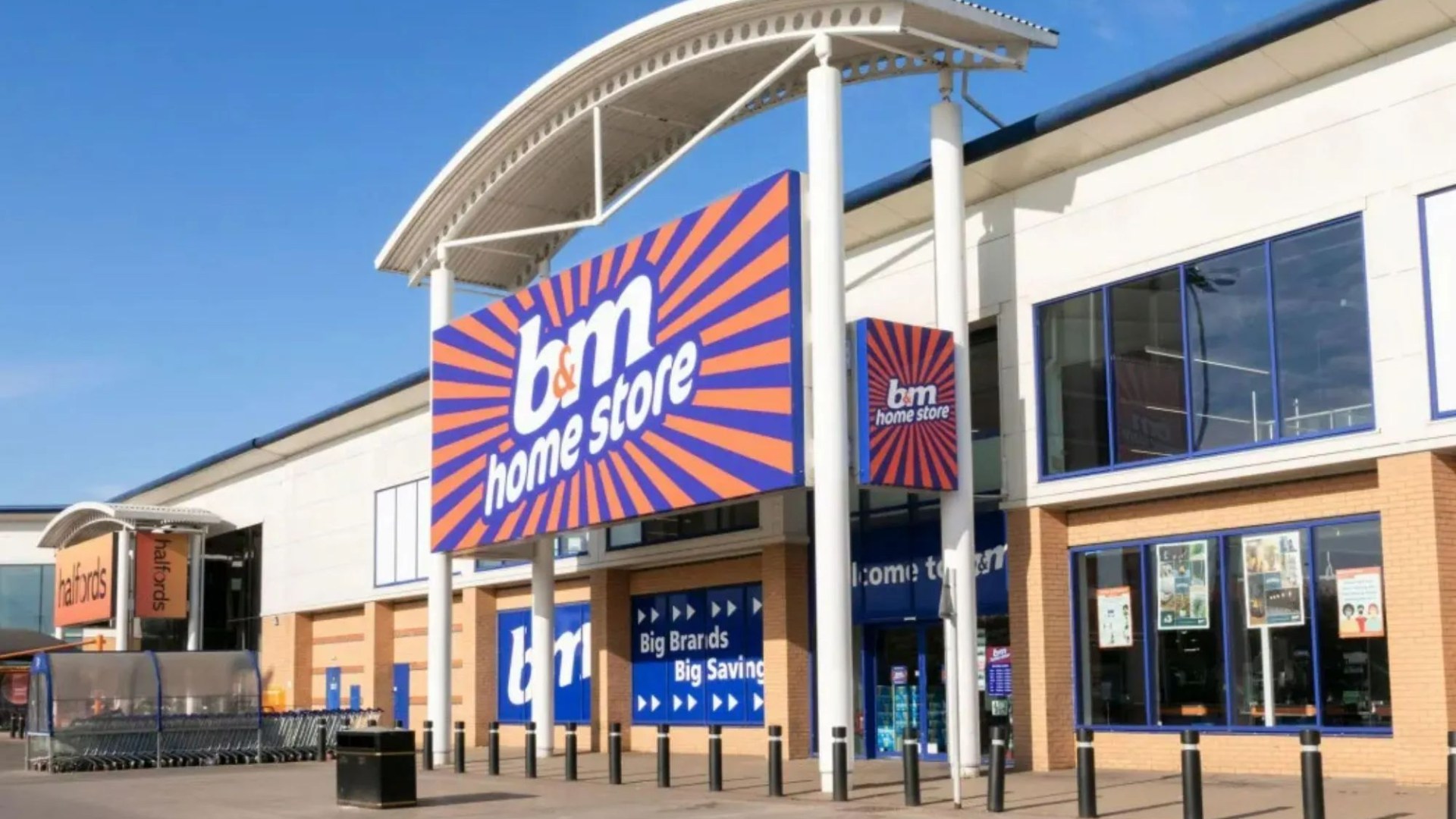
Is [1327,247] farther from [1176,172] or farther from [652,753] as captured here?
[652,753]

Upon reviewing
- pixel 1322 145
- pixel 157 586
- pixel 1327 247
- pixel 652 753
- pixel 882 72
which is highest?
pixel 882 72

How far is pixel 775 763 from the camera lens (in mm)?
20328

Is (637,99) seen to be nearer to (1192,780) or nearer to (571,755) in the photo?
(571,755)

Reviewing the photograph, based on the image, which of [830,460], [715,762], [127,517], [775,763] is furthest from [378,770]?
[127,517]

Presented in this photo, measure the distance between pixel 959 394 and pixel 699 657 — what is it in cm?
1037

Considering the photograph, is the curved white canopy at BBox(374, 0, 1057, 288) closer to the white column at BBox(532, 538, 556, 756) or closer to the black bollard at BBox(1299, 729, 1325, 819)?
the white column at BBox(532, 538, 556, 756)

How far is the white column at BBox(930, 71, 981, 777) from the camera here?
21.9 metres

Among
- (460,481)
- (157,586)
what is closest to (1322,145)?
(460,481)

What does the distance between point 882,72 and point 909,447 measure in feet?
19.7

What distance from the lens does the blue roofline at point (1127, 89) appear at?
756 inches

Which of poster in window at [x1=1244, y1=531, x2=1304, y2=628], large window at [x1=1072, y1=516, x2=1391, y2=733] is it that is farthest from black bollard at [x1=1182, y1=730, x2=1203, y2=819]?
poster in window at [x1=1244, y1=531, x2=1304, y2=628]

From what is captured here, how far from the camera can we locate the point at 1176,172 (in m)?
21.8

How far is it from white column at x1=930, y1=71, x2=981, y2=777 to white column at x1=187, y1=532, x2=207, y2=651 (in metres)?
37.0

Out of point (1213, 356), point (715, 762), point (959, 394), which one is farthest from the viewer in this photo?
point (959, 394)
